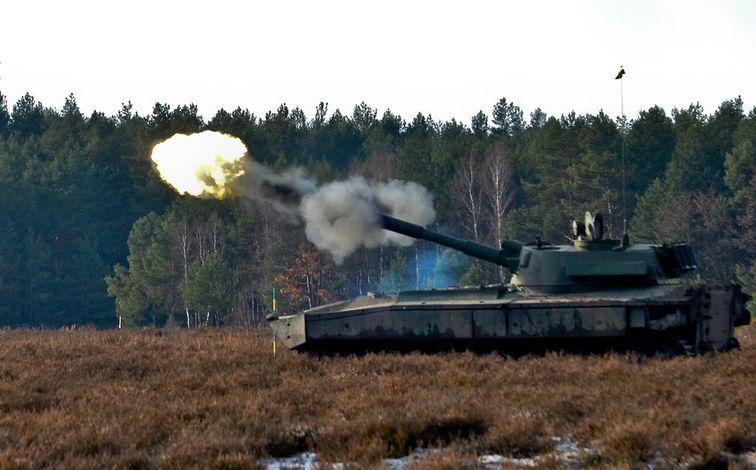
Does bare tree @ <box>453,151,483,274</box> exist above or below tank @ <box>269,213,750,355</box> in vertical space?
above

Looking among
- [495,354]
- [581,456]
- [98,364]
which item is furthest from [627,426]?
[98,364]

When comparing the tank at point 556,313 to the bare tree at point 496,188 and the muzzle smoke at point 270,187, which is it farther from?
the bare tree at point 496,188

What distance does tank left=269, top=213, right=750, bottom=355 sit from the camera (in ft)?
56.6

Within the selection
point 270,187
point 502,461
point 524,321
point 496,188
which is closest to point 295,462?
point 502,461

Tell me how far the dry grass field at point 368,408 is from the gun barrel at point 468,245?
10.7 ft

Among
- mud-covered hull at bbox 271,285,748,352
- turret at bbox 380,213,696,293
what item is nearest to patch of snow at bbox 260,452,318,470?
mud-covered hull at bbox 271,285,748,352

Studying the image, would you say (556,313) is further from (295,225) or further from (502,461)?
(295,225)

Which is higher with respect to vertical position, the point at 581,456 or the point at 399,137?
the point at 399,137

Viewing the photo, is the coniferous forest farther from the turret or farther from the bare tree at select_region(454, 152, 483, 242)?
the turret

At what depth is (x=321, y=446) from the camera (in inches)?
419

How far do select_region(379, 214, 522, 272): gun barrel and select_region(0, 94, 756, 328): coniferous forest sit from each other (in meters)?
26.8

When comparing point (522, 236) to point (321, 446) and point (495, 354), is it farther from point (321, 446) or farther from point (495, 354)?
point (321, 446)

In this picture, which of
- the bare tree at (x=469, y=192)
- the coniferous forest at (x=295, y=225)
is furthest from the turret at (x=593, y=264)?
the bare tree at (x=469, y=192)

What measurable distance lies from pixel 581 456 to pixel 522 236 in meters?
45.8
